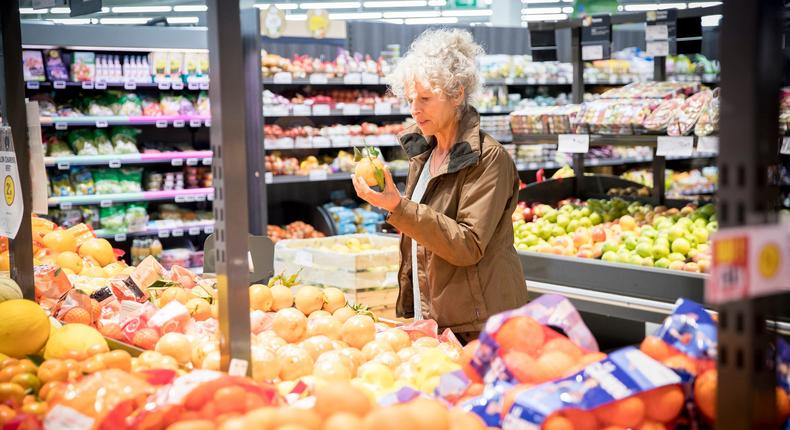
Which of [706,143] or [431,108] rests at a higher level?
[431,108]

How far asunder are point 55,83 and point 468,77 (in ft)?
14.9

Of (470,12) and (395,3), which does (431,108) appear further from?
(470,12)

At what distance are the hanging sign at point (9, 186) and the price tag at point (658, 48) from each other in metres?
3.52

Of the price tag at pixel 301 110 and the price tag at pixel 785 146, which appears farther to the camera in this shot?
the price tag at pixel 301 110

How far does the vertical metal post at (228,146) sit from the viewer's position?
1.49 m

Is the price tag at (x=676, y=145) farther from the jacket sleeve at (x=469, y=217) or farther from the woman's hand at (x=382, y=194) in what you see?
the woman's hand at (x=382, y=194)

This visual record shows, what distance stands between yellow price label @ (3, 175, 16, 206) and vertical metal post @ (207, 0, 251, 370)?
3.85ft

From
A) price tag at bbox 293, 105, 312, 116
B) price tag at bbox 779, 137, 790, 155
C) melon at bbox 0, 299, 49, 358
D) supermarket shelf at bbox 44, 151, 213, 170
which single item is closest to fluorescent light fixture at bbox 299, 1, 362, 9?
price tag at bbox 293, 105, 312, 116

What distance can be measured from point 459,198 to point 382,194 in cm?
36

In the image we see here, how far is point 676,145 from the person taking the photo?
421 cm

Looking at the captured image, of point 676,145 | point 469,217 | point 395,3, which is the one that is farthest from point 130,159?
point 395,3

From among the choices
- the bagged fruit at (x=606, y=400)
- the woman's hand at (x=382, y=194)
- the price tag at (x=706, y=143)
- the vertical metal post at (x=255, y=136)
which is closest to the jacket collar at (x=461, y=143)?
the woman's hand at (x=382, y=194)

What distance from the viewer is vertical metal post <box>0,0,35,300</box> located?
2398 mm

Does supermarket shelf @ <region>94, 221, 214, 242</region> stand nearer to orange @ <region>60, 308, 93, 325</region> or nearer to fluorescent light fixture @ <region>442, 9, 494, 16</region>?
orange @ <region>60, 308, 93, 325</region>
